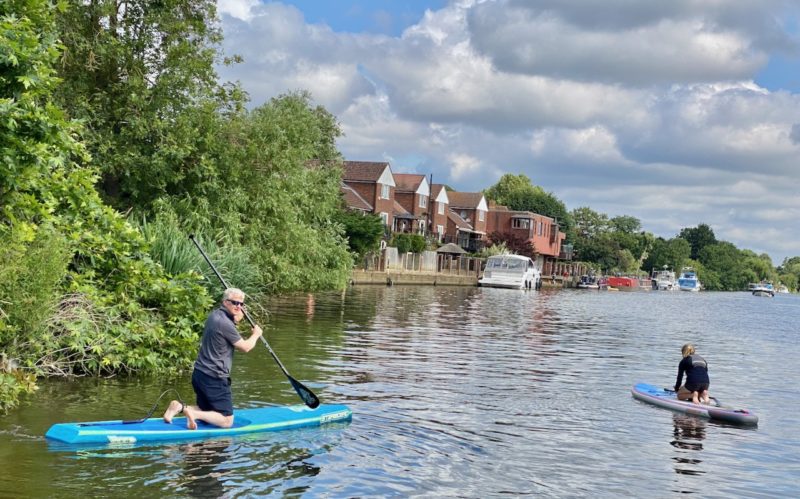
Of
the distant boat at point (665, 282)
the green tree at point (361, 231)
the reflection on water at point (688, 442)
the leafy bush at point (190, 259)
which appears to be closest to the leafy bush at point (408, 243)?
the green tree at point (361, 231)

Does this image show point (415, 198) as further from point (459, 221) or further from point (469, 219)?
point (469, 219)

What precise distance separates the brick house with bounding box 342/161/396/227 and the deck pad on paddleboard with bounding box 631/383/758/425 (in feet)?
230

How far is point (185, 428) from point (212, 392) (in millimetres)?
573

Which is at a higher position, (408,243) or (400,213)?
(400,213)

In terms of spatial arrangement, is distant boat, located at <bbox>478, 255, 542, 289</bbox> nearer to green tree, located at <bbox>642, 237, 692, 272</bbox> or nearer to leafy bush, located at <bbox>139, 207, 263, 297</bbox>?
leafy bush, located at <bbox>139, 207, 263, 297</bbox>

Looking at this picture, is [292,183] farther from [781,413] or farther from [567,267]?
[567,267]

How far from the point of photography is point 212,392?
460 inches

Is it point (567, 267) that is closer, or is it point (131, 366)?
Answer: point (131, 366)

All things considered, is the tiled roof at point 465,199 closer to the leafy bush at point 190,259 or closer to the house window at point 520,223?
the house window at point 520,223

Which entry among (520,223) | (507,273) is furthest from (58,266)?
(520,223)

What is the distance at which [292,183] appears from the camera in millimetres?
30719

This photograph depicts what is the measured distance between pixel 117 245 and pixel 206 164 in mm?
10889

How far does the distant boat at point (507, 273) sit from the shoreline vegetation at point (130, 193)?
3204 cm

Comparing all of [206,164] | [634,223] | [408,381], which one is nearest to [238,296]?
[408,381]
